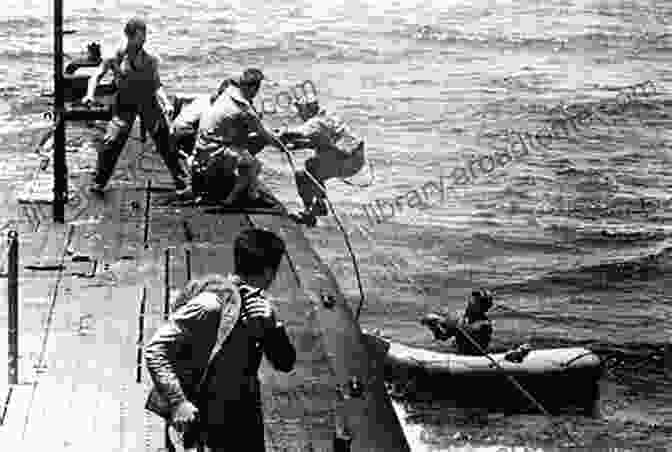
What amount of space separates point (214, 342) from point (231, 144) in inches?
344

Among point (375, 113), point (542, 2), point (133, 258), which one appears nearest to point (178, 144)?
point (133, 258)

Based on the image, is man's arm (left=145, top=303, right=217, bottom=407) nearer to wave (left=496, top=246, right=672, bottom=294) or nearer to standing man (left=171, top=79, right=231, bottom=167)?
standing man (left=171, top=79, right=231, bottom=167)

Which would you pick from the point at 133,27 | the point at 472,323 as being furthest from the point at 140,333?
the point at 472,323

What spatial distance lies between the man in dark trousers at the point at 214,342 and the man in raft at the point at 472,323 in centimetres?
851

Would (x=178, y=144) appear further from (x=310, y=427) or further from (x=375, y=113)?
(x=375, y=113)

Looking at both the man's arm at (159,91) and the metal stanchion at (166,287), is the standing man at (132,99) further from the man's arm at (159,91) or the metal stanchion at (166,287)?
the metal stanchion at (166,287)

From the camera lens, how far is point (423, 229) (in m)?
27.9

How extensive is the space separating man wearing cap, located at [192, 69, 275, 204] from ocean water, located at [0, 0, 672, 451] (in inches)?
95.5

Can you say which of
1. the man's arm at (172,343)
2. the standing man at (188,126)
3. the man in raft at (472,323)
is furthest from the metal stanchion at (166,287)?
the man's arm at (172,343)

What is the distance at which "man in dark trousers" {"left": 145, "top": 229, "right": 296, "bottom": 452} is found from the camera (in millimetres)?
7082

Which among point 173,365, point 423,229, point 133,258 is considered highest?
point 173,365

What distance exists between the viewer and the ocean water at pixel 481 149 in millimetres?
20844

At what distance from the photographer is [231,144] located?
1579 cm

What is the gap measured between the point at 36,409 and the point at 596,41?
41962mm
